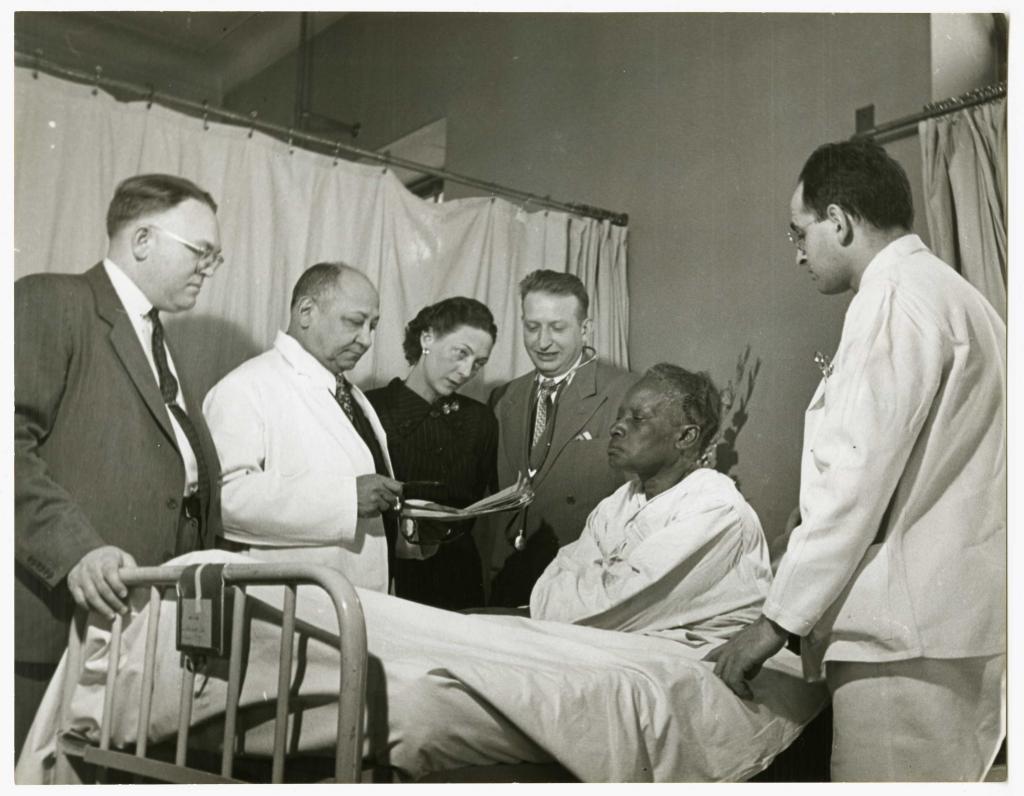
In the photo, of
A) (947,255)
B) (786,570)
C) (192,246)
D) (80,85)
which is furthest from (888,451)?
(80,85)

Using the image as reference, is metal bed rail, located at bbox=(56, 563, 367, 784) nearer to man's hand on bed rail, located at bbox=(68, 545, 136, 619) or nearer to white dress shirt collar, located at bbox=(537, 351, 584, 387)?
man's hand on bed rail, located at bbox=(68, 545, 136, 619)

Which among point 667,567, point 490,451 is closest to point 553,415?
point 490,451

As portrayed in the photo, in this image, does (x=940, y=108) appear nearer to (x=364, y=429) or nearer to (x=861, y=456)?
(x=861, y=456)

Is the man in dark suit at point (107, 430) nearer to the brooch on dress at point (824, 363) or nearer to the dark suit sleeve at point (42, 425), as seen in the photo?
the dark suit sleeve at point (42, 425)

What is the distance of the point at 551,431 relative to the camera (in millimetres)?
2059

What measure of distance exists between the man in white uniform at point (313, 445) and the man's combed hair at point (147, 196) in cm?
25

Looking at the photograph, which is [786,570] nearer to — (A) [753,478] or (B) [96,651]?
(A) [753,478]

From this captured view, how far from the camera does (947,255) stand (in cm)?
192

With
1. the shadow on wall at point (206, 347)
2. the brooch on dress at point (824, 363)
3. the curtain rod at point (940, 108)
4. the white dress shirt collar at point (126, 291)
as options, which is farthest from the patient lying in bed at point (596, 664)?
the curtain rod at point (940, 108)

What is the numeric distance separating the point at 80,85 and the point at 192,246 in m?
0.33

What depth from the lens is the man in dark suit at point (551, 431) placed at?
6.61 feet

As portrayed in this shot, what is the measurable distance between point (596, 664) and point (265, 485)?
2.10ft

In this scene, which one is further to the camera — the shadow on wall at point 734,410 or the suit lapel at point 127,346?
the shadow on wall at point 734,410

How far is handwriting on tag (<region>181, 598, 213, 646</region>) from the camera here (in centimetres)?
156
